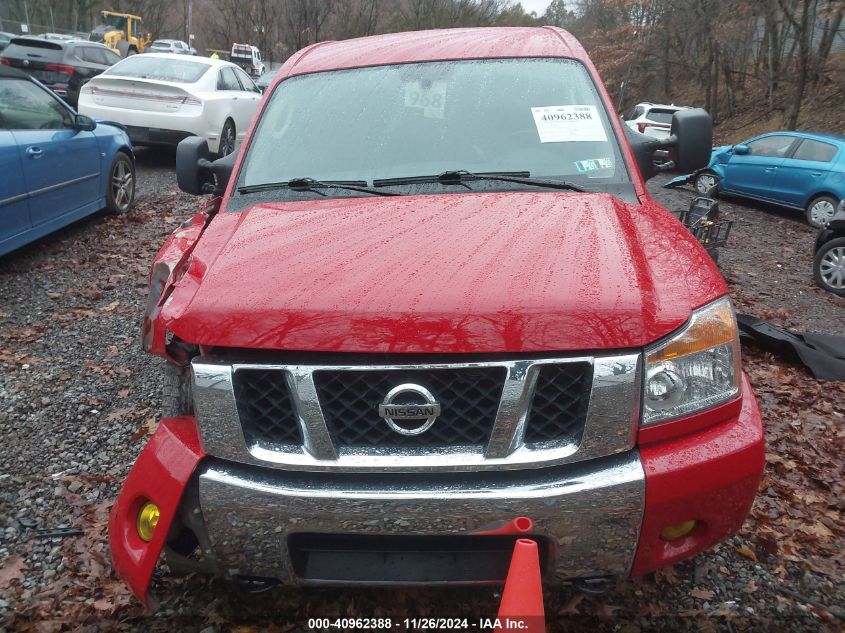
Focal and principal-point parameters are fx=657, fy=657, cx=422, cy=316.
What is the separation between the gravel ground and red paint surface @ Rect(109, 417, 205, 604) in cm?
20

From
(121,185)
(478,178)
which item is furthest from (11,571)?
(121,185)

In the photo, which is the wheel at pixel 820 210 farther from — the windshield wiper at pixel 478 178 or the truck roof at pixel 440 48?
the windshield wiper at pixel 478 178

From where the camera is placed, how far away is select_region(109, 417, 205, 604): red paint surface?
1922 mm

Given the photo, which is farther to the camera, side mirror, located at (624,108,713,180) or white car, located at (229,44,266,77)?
white car, located at (229,44,266,77)

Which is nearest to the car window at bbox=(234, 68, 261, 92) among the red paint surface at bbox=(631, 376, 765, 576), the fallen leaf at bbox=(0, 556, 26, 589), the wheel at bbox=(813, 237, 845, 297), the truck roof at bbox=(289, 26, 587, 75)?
the truck roof at bbox=(289, 26, 587, 75)

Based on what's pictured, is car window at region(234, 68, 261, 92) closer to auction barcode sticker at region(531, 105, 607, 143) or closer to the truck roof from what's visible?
the truck roof

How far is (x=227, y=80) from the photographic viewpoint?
10977mm

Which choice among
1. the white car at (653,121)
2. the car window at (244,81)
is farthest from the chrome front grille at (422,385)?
the white car at (653,121)

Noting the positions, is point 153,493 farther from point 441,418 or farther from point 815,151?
point 815,151

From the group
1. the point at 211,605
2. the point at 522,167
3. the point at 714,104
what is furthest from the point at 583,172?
the point at 714,104

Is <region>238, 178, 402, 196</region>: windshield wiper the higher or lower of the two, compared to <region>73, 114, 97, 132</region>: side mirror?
higher

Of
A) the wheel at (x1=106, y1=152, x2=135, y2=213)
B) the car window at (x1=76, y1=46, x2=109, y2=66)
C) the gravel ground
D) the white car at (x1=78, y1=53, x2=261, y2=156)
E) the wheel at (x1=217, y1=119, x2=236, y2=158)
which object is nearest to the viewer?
the gravel ground

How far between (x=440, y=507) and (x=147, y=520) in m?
0.91

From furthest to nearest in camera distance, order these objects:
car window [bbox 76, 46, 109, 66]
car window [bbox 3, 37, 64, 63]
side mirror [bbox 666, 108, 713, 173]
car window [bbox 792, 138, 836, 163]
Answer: car window [bbox 76, 46, 109, 66]
car window [bbox 3, 37, 64, 63]
car window [bbox 792, 138, 836, 163]
side mirror [bbox 666, 108, 713, 173]
